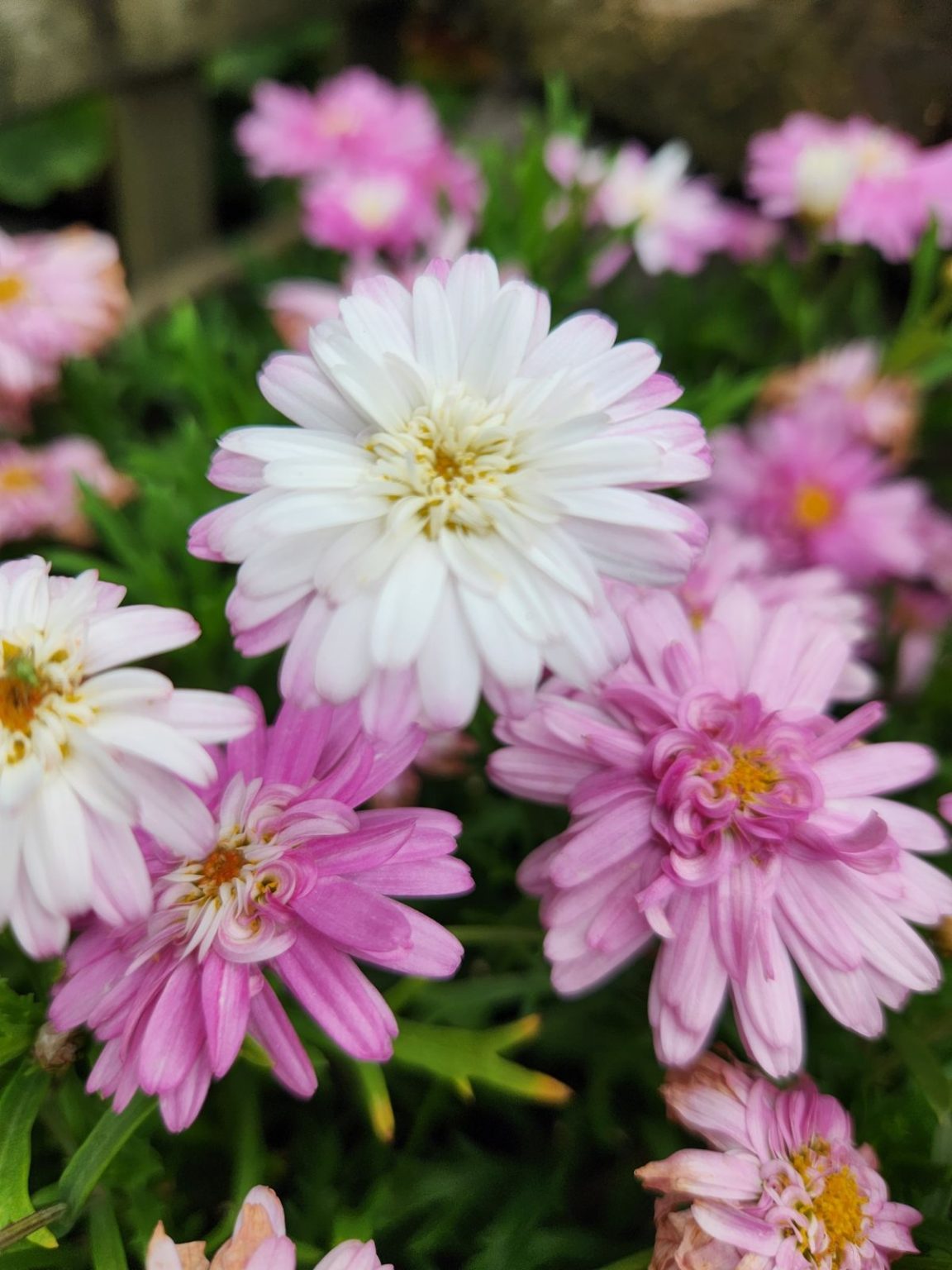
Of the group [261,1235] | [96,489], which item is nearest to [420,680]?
[261,1235]

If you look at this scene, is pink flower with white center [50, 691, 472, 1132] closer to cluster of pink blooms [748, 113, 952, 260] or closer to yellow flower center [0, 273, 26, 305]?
yellow flower center [0, 273, 26, 305]

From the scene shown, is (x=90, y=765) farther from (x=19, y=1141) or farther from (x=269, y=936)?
(x=19, y=1141)

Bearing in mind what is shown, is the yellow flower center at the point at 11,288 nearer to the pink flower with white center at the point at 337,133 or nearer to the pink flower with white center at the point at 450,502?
the pink flower with white center at the point at 337,133

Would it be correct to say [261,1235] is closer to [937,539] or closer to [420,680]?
[420,680]

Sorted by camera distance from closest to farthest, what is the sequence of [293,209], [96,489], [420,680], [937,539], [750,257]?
1. [420,680]
2. [96,489]
3. [937,539]
4. [750,257]
5. [293,209]

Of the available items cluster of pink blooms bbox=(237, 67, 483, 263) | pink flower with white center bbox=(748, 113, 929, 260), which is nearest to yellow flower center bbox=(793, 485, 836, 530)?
pink flower with white center bbox=(748, 113, 929, 260)

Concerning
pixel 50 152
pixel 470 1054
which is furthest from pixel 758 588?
pixel 50 152
